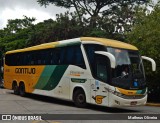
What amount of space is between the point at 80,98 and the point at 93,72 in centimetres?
174

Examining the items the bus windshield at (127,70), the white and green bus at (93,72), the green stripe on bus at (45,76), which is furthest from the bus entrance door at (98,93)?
the green stripe on bus at (45,76)

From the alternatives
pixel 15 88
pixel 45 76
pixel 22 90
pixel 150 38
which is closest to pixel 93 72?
pixel 45 76

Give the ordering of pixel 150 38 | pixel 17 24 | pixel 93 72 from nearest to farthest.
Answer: pixel 93 72
pixel 150 38
pixel 17 24

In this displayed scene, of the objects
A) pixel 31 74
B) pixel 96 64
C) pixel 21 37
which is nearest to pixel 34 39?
pixel 21 37

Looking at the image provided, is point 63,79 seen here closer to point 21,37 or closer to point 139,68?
point 139,68

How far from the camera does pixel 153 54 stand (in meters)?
23.2

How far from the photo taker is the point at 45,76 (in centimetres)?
2164

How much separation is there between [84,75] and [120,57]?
1.98 meters

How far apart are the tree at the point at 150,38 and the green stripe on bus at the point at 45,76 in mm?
6160

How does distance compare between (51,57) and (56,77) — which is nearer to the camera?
(56,77)

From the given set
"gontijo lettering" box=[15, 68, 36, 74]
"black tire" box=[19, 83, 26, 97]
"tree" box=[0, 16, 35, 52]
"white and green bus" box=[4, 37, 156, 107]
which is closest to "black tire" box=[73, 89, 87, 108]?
"white and green bus" box=[4, 37, 156, 107]

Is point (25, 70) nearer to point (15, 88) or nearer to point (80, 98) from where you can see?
point (15, 88)

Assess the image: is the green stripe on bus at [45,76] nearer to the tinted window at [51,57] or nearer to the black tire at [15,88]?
the tinted window at [51,57]

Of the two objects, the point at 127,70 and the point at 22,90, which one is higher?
the point at 127,70
